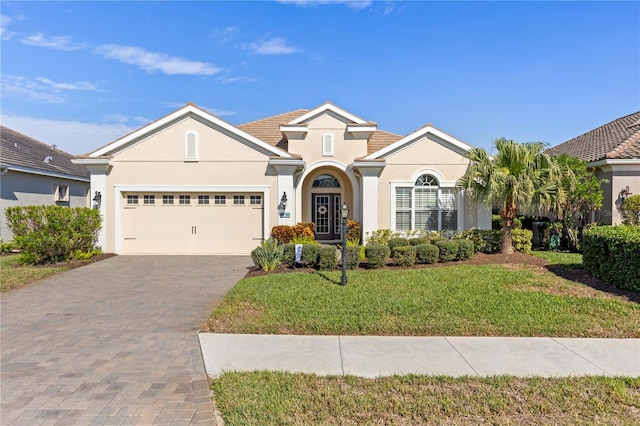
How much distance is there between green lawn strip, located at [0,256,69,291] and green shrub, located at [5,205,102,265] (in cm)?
48

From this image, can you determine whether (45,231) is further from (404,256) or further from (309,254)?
(404,256)

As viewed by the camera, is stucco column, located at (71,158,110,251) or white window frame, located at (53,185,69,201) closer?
stucco column, located at (71,158,110,251)

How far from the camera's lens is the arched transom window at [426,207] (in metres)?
14.9

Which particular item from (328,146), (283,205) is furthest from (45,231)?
(328,146)

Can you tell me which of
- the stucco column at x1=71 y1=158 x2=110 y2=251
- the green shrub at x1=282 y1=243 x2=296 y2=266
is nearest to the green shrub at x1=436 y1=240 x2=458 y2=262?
the green shrub at x1=282 y1=243 x2=296 y2=266

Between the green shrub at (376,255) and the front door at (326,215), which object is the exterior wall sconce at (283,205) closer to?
the front door at (326,215)

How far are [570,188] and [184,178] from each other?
13.8 metres

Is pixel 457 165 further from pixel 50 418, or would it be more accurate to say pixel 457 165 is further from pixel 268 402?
pixel 50 418

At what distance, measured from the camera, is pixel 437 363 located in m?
5.04

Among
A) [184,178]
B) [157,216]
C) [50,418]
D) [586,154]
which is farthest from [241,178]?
[586,154]

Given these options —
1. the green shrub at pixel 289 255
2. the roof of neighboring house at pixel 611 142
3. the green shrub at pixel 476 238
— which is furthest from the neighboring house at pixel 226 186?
the roof of neighboring house at pixel 611 142

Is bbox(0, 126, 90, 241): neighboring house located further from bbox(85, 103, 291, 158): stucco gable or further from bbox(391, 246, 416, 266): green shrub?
bbox(391, 246, 416, 266): green shrub

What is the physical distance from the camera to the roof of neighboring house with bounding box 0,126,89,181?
16.5m

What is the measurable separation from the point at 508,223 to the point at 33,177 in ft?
65.1
